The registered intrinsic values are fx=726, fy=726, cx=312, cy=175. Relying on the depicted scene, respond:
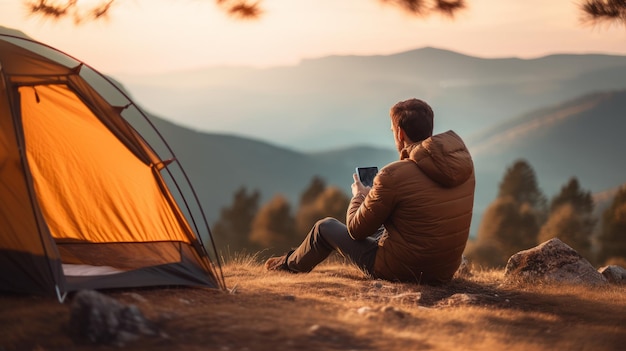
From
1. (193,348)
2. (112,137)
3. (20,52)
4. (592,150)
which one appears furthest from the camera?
(592,150)

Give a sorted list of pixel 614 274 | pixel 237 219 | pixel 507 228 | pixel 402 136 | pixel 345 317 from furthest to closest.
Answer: pixel 237 219 < pixel 507 228 < pixel 614 274 < pixel 402 136 < pixel 345 317

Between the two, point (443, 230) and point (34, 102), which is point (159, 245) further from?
point (443, 230)

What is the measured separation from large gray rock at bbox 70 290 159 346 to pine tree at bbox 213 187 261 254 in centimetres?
3490

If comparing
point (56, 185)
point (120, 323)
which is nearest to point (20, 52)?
point (56, 185)

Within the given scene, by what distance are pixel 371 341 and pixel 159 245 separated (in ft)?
9.12

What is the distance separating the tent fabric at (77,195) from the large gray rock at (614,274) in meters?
4.31

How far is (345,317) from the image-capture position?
4.77m

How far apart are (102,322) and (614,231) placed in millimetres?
28927

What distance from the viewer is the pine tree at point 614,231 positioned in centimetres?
2886

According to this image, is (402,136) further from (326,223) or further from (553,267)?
(553,267)

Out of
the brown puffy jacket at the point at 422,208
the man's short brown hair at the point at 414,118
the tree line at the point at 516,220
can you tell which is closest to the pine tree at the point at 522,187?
the tree line at the point at 516,220

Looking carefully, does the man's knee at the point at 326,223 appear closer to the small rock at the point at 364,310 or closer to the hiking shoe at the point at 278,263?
the hiking shoe at the point at 278,263

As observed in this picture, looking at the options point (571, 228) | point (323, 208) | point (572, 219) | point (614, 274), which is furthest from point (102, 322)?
point (572, 219)

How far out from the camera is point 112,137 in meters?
6.69
